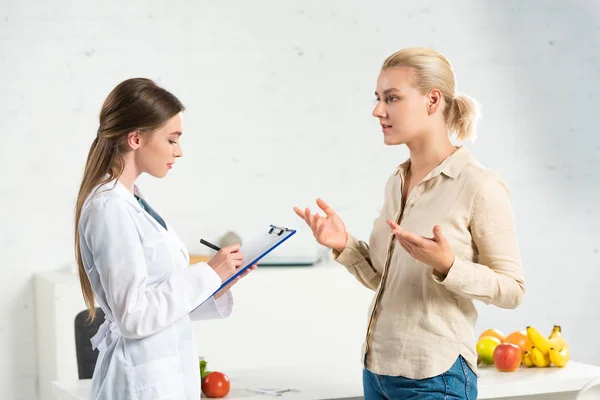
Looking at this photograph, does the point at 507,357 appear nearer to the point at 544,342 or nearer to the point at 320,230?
the point at 544,342

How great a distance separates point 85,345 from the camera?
2916mm

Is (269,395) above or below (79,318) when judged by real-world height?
below

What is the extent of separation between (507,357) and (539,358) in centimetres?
13

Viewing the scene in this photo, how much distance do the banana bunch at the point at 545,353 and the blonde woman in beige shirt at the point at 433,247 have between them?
80 cm

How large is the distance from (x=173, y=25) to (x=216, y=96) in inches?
15.0

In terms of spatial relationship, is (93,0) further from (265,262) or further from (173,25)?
(265,262)

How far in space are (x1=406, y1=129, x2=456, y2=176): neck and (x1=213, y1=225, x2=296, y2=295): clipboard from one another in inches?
14.7

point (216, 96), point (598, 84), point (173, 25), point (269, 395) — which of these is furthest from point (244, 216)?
point (598, 84)

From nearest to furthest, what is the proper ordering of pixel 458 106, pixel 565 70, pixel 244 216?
pixel 458 106
pixel 244 216
pixel 565 70

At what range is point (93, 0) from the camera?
3801mm

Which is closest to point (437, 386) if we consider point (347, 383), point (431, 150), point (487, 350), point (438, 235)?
point (438, 235)

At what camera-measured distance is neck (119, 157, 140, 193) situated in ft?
6.21

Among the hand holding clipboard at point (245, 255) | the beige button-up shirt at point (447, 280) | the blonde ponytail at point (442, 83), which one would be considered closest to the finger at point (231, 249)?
the hand holding clipboard at point (245, 255)

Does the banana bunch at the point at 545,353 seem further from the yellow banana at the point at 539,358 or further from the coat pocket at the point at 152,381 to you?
the coat pocket at the point at 152,381
